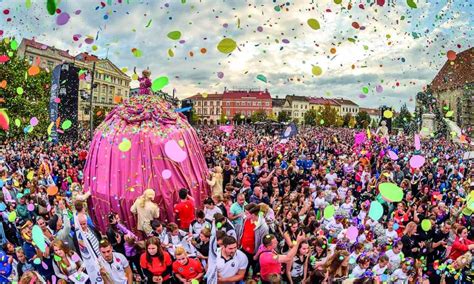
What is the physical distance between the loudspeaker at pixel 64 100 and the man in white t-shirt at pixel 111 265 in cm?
1423

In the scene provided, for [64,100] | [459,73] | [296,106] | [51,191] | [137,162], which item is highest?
[459,73]

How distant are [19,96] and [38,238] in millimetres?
24161

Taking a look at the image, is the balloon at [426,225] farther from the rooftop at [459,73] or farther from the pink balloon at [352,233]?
the rooftop at [459,73]

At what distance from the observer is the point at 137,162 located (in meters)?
7.32

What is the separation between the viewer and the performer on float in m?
6.84

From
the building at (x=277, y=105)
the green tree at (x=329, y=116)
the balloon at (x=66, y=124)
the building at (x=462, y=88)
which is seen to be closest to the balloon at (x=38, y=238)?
the balloon at (x=66, y=124)

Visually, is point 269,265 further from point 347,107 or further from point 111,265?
point 347,107

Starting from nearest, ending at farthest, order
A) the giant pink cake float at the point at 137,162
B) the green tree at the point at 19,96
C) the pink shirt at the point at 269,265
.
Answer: the pink shirt at the point at 269,265, the giant pink cake float at the point at 137,162, the green tree at the point at 19,96

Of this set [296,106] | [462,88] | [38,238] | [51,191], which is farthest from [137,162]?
[296,106]

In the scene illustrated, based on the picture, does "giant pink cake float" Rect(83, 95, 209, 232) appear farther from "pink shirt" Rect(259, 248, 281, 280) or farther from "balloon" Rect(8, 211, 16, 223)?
"pink shirt" Rect(259, 248, 281, 280)

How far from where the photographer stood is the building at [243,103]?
10056 cm

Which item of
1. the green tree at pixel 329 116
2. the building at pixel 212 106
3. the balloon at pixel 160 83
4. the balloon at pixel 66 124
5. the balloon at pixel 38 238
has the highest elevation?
the building at pixel 212 106

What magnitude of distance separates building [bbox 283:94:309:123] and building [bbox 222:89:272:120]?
10619mm

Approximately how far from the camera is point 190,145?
823 centimetres
